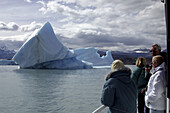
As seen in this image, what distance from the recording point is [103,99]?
1.84m

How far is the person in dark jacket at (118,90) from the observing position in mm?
1812

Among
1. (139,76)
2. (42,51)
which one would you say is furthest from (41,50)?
(139,76)

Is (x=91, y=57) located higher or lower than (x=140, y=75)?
lower

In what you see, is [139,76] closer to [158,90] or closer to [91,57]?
[158,90]

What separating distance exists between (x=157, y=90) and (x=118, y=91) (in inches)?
17.4

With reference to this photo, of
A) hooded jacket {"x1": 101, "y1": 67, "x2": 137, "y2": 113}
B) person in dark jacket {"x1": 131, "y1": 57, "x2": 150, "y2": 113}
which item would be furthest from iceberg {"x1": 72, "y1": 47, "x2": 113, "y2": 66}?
hooded jacket {"x1": 101, "y1": 67, "x2": 137, "y2": 113}

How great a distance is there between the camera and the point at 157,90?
201cm

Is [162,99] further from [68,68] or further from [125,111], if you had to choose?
[68,68]

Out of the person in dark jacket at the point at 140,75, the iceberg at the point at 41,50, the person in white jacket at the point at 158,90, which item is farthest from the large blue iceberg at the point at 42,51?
the person in white jacket at the point at 158,90

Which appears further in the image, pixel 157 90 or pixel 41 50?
pixel 41 50

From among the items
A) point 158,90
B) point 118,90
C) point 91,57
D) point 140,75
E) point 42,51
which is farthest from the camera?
point 91,57

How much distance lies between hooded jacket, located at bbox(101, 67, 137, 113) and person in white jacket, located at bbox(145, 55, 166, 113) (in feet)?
0.79

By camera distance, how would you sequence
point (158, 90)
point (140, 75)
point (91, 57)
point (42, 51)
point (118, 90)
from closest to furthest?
point (118, 90)
point (158, 90)
point (140, 75)
point (42, 51)
point (91, 57)

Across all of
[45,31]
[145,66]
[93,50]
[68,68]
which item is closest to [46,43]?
[45,31]
